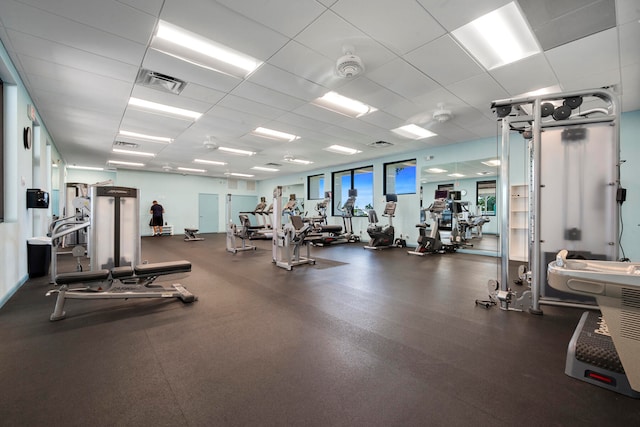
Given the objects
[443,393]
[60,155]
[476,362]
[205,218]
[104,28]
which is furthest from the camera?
[205,218]

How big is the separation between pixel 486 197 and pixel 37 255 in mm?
10997

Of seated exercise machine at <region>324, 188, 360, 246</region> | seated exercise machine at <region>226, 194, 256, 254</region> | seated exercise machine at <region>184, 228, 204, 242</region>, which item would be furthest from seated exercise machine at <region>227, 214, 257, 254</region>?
seated exercise machine at <region>184, 228, 204, 242</region>

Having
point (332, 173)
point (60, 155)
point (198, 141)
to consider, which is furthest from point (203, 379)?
point (60, 155)

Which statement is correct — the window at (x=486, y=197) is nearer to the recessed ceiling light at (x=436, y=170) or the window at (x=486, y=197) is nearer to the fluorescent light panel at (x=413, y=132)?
the recessed ceiling light at (x=436, y=170)

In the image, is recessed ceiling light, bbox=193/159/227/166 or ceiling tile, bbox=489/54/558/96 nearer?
ceiling tile, bbox=489/54/558/96

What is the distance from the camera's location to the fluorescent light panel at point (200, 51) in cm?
287

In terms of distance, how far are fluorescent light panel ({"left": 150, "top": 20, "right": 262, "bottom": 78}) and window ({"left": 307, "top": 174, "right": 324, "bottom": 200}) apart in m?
8.36

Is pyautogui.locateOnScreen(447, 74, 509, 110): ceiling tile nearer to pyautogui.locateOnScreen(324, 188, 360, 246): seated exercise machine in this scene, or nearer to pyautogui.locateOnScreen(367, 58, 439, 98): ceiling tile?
pyautogui.locateOnScreen(367, 58, 439, 98): ceiling tile

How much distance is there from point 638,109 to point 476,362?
6078 mm

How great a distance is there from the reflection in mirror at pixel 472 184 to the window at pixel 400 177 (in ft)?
1.23

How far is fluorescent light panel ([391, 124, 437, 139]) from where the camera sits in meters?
5.98

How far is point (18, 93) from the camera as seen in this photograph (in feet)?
11.9

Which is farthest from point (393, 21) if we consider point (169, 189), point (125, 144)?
point (169, 189)

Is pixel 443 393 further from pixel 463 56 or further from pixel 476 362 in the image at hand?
pixel 463 56
